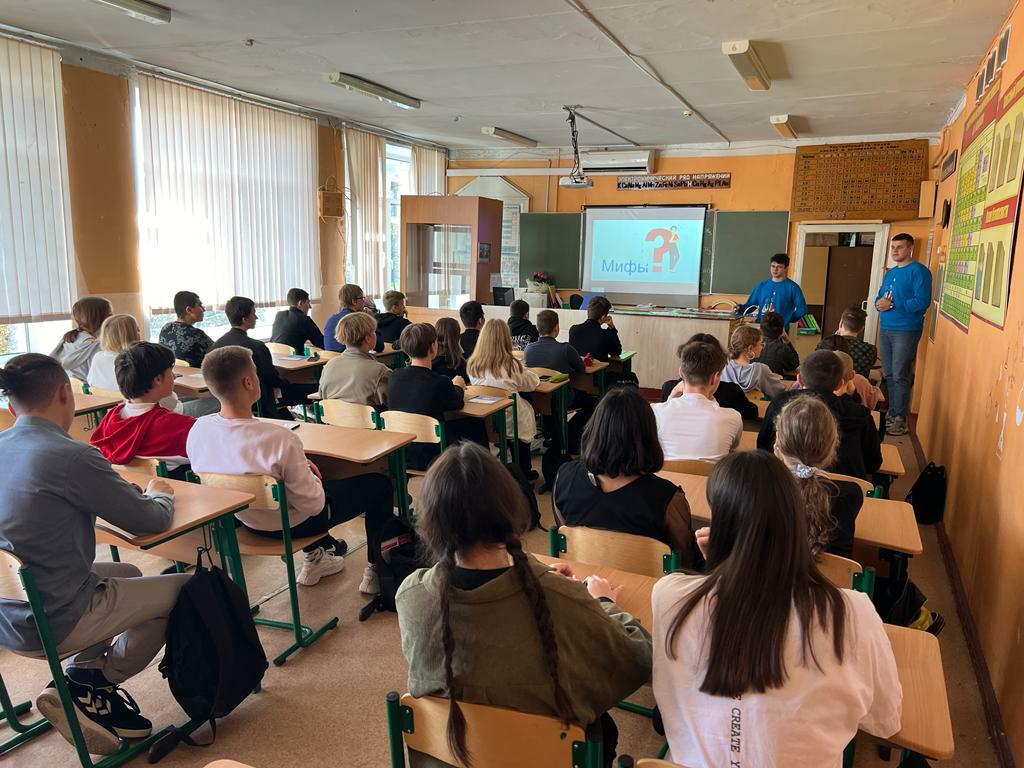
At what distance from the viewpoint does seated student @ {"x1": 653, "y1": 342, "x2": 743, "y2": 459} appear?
9.48ft

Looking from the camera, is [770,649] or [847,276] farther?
[847,276]

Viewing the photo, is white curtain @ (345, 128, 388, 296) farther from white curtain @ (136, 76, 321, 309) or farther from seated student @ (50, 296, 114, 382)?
seated student @ (50, 296, 114, 382)

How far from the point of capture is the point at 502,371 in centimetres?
431

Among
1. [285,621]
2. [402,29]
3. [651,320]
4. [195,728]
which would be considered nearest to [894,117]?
[651,320]

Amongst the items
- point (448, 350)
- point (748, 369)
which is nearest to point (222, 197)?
point (448, 350)

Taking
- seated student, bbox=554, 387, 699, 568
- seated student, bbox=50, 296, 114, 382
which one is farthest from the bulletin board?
seated student, bbox=50, 296, 114, 382

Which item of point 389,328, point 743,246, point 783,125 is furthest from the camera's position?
point 743,246

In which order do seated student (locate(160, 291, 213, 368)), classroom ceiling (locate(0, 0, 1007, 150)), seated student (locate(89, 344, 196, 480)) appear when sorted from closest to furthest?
seated student (locate(89, 344, 196, 480))
classroom ceiling (locate(0, 0, 1007, 150))
seated student (locate(160, 291, 213, 368))

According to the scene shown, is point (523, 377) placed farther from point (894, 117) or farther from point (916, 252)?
point (916, 252)

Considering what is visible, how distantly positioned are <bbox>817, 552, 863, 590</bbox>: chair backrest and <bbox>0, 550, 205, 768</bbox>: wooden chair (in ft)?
6.39

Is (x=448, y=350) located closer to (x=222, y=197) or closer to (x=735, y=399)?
(x=735, y=399)

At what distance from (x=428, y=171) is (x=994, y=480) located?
827 cm

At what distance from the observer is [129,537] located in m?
2.04

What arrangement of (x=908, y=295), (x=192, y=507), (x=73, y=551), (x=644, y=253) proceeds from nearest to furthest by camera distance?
(x=73, y=551)
(x=192, y=507)
(x=908, y=295)
(x=644, y=253)
